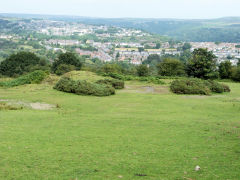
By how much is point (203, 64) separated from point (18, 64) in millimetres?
39165

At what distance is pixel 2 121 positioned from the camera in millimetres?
14109

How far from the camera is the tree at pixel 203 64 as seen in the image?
4653 cm

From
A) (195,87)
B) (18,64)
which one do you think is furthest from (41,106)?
(18,64)

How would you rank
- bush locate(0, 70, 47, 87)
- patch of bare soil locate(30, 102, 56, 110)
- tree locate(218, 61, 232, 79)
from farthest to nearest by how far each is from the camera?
tree locate(218, 61, 232, 79), bush locate(0, 70, 47, 87), patch of bare soil locate(30, 102, 56, 110)

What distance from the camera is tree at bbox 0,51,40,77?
59938 mm

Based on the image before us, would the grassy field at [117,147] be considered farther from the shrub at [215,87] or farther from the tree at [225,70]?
the tree at [225,70]

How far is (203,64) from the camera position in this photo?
46.7 metres

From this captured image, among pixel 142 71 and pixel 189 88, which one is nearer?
pixel 189 88

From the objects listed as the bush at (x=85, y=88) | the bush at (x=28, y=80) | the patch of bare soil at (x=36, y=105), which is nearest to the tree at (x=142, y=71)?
the bush at (x=28, y=80)

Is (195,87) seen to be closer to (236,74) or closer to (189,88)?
(189,88)

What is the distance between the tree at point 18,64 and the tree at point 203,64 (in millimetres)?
33261

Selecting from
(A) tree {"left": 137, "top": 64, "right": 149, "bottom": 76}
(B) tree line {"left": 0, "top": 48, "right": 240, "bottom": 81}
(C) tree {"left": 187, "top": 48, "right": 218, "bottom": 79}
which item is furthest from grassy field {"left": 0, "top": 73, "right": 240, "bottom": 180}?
(A) tree {"left": 137, "top": 64, "right": 149, "bottom": 76}

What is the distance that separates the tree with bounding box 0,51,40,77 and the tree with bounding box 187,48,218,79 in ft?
109

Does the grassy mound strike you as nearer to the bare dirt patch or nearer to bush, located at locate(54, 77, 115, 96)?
the bare dirt patch
